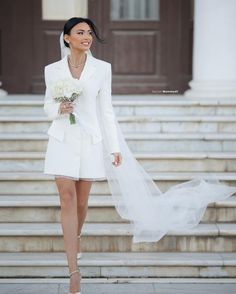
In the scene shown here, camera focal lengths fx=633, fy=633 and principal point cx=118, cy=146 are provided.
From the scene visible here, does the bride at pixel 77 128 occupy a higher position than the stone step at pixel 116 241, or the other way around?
the bride at pixel 77 128

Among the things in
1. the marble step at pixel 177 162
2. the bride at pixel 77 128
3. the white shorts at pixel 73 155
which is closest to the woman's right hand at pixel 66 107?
the bride at pixel 77 128

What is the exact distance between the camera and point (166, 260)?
488cm

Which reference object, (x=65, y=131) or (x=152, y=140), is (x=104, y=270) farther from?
(x=152, y=140)

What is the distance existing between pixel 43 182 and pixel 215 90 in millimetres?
2603

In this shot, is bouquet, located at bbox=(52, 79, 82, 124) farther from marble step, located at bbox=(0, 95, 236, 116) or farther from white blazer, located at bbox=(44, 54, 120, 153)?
marble step, located at bbox=(0, 95, 236, 116)

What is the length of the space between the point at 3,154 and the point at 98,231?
1.55 metres

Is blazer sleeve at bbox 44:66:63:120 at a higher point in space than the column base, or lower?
higher

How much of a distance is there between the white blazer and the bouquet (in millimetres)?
74

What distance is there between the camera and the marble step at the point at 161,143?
20.9 feet

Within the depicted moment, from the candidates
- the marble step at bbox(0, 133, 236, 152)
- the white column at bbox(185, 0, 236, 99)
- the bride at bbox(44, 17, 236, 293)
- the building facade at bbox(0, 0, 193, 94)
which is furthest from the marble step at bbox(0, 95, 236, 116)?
the bride at bbox(44, 17, 236, 293)

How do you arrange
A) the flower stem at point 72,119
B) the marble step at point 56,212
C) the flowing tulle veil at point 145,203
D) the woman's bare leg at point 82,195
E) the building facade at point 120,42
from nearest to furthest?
the flower stem at point 72,119
the woman's bare leg at point 82,195
the flowing tulle veil at point 145,203
the marble step at point 56,212
the building facade at point 120,42

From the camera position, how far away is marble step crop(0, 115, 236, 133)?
6672 millimetres

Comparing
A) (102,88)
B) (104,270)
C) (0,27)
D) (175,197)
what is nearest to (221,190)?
(175,197)

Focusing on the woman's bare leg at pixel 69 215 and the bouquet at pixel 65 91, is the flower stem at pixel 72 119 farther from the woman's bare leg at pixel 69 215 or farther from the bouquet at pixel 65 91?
the woman's bare leg at pixel 69 215
